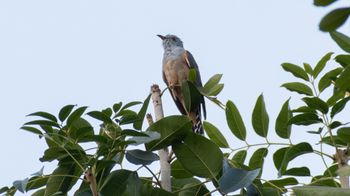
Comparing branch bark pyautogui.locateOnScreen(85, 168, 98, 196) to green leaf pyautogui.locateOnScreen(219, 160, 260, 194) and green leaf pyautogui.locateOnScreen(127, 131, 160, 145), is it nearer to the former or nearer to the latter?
green leaf pyautogui.locateOnScreen(127, 131, 160, 145)

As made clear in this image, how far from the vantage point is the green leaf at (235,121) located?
8.52ft

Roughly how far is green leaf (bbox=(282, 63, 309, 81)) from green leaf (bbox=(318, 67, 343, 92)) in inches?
4.6

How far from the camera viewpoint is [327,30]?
1.58ft

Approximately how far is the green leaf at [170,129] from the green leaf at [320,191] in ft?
1.62

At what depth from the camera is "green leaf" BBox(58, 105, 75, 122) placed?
198cm

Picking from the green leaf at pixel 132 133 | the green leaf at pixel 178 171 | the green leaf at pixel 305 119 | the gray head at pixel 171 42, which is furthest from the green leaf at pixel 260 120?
the gray head at pixel 171 42

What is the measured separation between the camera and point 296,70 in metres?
2.80

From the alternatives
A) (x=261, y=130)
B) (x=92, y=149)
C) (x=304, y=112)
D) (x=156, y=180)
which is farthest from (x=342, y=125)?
(x=92, y=149)

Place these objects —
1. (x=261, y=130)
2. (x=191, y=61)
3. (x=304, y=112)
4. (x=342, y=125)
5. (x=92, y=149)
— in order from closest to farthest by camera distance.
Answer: (x=92, y=149) → (x=342, y=125) → (x=304, y=112) → (x=261, y=130) → (x=191, y=61)

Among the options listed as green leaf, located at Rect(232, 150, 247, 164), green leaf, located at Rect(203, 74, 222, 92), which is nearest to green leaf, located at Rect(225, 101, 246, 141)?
green leaf, located at Rect(232, 150, 247, 164)

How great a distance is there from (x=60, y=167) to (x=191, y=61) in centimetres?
516

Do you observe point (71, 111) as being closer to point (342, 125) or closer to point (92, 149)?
point (92, 149)

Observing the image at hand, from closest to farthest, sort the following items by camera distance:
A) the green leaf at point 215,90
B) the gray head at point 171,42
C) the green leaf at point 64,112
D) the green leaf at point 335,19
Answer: the green leaf at point 335,19 → the green leaf at point 64,112 → the green leaf at point 215,90 → the gray head at point 171,42

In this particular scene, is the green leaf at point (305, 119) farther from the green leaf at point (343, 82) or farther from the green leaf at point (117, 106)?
the green leaf at point (343, 82)
